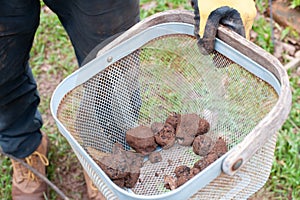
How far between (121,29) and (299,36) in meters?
1.44

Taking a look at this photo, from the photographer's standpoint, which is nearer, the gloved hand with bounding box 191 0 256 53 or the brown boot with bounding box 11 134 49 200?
the gloved hand with bounding box 191 0 256 53

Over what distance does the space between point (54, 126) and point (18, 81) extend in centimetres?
68

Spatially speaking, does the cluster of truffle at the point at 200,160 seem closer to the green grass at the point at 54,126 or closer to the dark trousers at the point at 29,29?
the dark trousers at the point at 29,29

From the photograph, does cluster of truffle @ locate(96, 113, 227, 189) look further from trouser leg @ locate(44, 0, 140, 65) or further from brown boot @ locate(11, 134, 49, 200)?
brown boot @ locate(11, 134, 49, 200)

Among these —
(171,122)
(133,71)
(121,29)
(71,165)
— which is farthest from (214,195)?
(71,165)

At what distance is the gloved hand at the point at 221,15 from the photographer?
1.34m

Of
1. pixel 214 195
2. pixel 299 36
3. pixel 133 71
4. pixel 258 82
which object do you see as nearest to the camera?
pixel 214 195

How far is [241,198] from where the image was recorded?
1.35 metres

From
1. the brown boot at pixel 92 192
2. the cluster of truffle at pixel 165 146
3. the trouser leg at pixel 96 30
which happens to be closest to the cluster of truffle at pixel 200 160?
the cluster of truffle at pixel 165 146

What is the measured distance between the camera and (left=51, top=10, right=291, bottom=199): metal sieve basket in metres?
1.30

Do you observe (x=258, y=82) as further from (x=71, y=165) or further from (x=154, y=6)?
(x=154, y=6)

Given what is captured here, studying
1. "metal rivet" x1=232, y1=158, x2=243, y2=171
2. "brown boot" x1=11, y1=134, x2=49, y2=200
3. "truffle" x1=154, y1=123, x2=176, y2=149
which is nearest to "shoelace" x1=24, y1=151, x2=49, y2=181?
"brown boot" x1=11, y1=134, x2=49, y2=200

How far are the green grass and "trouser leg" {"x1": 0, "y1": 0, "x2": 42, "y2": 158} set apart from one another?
0.24 m

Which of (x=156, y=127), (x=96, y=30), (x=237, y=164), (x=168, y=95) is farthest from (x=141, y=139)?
(x=237, y=164)
